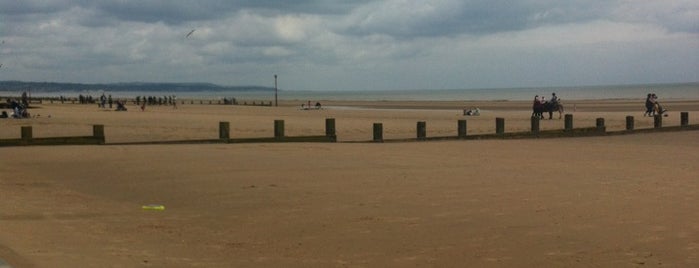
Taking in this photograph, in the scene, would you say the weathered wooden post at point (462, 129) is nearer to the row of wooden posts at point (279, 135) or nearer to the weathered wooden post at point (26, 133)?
the row of wooden posts at point (279, 135)

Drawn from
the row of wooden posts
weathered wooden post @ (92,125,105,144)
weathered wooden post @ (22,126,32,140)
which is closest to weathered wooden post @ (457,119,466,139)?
the row of wooden posts

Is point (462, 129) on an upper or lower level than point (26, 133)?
lower

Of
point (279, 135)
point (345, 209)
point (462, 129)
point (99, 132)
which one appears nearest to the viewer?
point (345, 209)

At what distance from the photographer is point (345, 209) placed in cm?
920

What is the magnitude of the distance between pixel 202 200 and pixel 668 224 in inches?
216

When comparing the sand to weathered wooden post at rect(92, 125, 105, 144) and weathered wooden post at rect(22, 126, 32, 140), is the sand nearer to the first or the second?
weathered wooden post at rect(22, 126, 32, 140)

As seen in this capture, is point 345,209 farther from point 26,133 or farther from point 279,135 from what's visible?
point 26,133

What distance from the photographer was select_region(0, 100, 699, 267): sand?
22.4ft

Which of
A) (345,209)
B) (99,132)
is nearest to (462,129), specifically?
(99,132)

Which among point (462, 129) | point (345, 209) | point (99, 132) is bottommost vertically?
point (345, 209)

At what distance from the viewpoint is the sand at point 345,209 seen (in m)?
6.82

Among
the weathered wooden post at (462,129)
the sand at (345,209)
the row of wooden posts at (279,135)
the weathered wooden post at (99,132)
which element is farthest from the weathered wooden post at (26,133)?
the weathered wooden post at (462,129)

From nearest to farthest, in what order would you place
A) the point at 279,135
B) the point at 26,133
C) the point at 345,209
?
1. the point at 345,209
2. the point at 26,133
3. the point at 279,135

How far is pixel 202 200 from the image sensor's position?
1006 cm
